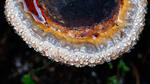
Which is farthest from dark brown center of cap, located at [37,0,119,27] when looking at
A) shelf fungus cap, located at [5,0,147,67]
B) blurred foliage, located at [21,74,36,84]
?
blurred foliage, located at [21,74,36,84]

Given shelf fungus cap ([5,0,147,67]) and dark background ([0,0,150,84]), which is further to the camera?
dark background ([0,0,150,84])

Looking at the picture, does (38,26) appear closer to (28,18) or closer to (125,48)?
(28,18)

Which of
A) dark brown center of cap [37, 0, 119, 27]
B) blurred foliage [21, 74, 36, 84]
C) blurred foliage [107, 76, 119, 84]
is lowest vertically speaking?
blurred foliage [21, 74, 36, 84]

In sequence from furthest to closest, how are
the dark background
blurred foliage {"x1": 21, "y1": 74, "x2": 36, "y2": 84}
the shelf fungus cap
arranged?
the dark background, blurred foliage {"x1": 21, "y1": 74, "x2": 36, "y2": 84}, the shelf fungus cap

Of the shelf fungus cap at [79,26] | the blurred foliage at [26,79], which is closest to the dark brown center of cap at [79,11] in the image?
the shelf fungus cap at [79,26]

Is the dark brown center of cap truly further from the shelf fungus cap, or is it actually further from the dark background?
the dark background

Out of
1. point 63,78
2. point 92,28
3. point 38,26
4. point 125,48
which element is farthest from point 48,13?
point 63,78

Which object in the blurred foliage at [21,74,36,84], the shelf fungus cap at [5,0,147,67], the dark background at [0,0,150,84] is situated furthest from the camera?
the dark background at [0,0,150,84]

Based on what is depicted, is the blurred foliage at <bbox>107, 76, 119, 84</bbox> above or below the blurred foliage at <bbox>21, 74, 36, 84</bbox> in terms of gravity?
above

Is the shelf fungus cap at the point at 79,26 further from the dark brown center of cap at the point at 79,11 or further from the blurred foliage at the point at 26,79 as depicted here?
the blurred foliage at the point at 26,79
